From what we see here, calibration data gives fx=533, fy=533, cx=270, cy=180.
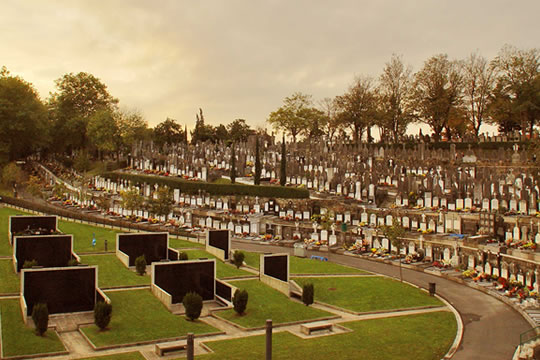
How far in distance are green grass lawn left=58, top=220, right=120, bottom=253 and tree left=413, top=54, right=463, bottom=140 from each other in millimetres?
36724

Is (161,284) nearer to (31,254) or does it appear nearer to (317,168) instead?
(31,254)

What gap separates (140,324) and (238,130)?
6693 cm

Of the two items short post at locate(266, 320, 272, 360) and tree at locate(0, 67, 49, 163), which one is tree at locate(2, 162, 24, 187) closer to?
tree at locate(0, 67, 49, 163)

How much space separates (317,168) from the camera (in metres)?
50.2

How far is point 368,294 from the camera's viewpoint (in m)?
26.5

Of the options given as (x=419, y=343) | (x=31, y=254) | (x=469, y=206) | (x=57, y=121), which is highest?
(x=57, y=121)

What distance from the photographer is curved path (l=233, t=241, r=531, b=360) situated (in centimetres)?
1927

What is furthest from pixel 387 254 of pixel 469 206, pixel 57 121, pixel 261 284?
pixel 57 121

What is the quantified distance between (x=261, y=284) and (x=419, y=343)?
10.1 meters

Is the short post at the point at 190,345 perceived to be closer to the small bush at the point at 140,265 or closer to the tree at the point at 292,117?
the small bush at the point at 140,265

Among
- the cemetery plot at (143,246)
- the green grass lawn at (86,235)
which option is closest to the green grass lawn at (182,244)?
the green grass lawn at (86,235)

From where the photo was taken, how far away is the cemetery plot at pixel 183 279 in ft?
81.9

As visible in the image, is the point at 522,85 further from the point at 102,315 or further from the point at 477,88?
the point at 102,315

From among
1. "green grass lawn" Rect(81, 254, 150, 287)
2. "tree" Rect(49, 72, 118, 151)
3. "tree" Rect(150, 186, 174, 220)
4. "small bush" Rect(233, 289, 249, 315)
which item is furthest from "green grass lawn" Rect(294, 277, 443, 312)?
"tree" Rect(49, 72, 118, 151)
